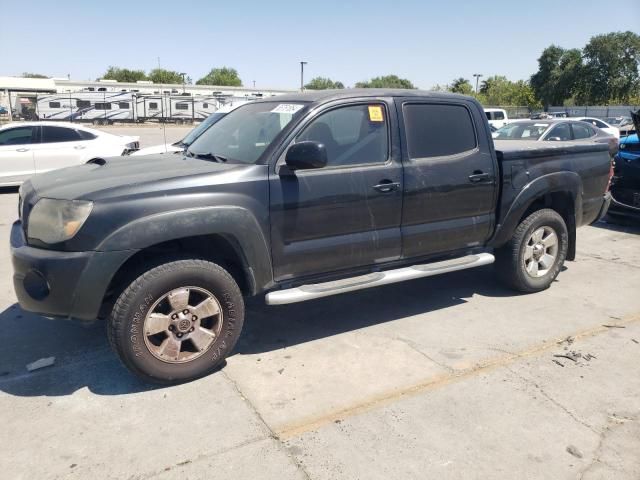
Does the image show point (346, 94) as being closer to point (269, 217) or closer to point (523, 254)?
point (269, 217)

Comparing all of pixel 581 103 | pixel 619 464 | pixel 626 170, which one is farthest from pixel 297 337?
pixel 581 103

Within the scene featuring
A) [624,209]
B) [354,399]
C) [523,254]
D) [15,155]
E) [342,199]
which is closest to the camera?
[354,399]

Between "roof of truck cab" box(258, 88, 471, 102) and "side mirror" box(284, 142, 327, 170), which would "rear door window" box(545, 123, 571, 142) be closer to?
"roof of truck cab" box(258, 88, 471, 102)

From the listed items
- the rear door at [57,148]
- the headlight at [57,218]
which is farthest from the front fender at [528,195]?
the rear door at [57,148]

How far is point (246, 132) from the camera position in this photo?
414cm

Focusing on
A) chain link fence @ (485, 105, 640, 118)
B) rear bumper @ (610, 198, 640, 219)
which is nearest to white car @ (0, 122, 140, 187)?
rear bumper @ (610, 198, 640, 219)

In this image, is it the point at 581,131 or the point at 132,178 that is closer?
the point at 132,178

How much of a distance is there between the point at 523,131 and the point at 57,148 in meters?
10.3

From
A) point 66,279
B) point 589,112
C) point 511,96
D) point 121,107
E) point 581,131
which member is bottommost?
point 66,279

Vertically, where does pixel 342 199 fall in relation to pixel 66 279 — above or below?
above

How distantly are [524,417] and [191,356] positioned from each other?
2.12 meters

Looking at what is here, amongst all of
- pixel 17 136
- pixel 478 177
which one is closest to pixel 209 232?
pixel 478 177

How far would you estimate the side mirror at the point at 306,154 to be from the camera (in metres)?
3.52

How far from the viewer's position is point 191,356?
11.4ft
